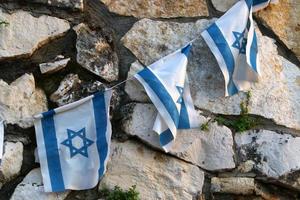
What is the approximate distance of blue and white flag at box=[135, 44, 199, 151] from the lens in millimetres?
2322

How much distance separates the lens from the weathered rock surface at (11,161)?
2268 millimetres

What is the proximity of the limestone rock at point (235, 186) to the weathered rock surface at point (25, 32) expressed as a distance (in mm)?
817

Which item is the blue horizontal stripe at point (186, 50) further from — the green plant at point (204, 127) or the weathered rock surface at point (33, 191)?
the weathered rock surface at point (33, 191)

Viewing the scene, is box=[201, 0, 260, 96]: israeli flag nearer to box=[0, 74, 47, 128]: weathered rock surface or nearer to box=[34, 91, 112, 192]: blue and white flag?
box=[34, 91, 112, 192]: blue and white flag

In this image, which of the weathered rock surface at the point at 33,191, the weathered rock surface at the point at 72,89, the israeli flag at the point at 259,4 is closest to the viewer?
the weathered rock surface at the point at 33,191

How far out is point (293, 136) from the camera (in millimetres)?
2467

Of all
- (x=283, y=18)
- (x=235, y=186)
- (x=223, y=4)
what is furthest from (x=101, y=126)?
(x=283, y=18)

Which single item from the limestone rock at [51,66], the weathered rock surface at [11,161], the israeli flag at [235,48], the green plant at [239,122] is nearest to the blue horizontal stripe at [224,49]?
the israeli flag at [235,48]

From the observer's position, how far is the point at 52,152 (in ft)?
7.54

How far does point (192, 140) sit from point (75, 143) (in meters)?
0.44

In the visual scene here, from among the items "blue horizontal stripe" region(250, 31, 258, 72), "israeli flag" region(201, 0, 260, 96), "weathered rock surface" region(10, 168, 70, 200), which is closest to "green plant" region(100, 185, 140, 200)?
"weathered rock surface" region(10, 168, 70, 200)

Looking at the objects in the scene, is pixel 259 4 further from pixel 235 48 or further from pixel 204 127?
Result: pixel 204 127

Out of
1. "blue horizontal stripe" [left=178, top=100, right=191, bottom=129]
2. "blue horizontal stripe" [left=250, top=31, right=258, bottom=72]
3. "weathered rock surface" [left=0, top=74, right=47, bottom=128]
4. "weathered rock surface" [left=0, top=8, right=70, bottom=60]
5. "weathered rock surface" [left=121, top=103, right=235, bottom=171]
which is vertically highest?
"weathered rock surface" [left=0, top=8, right=70, bottom=60]

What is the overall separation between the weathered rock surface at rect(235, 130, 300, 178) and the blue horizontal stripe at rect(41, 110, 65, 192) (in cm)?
67
